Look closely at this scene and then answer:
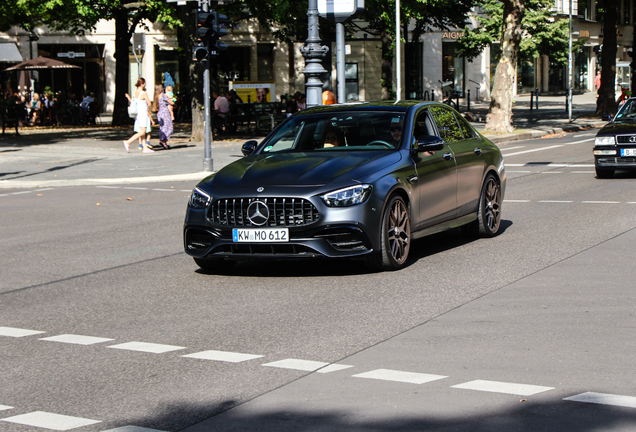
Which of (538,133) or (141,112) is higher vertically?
(141,112)

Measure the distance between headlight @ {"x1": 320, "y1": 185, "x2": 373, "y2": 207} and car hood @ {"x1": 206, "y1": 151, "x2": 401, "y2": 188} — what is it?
0.37 ft

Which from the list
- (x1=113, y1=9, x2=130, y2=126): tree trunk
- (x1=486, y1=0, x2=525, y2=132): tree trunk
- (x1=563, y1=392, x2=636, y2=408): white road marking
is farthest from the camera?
(x1=113, y1=9, x2=130, y2=126): tree trunk

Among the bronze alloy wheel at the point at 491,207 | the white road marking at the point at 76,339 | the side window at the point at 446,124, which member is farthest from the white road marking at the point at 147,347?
the bronze alloy wheel at the point at 491,207

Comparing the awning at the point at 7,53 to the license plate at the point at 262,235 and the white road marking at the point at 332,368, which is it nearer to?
the license plate at the point at 262,235

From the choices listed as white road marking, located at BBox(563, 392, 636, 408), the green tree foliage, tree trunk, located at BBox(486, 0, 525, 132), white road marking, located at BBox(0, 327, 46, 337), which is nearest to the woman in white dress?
tree trunk, located at BBox(486, 0, 525, 132)

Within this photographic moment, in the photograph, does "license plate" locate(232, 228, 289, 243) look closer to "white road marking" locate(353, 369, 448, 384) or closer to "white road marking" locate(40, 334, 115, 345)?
"white road marking" locate(40, 334, 115, 345)

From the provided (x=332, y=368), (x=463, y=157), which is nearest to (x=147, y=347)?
(x=332, y=368)

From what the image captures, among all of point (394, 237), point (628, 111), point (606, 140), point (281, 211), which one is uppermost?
point (628, 111)

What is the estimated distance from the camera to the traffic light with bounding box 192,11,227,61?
2097 centimetres

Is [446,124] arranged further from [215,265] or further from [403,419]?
[403,419]

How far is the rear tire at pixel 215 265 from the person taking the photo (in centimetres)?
907

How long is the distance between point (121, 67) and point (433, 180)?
32.4 metres

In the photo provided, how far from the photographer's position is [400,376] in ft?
17.3

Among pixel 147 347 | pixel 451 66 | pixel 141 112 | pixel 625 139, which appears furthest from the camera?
pixel 451 66
